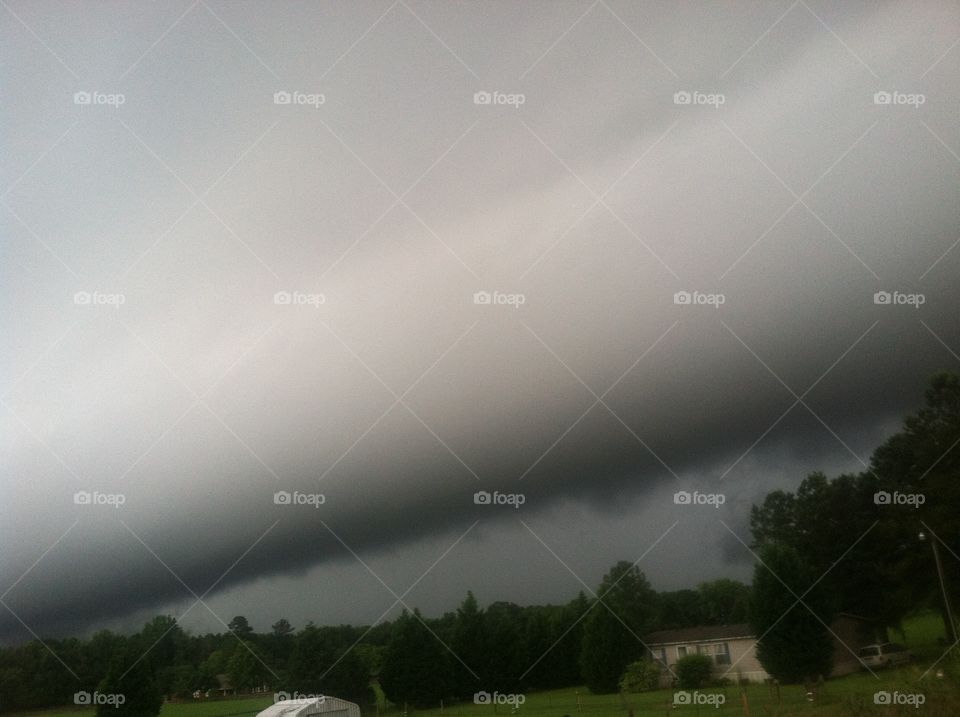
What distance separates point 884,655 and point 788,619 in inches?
26.3

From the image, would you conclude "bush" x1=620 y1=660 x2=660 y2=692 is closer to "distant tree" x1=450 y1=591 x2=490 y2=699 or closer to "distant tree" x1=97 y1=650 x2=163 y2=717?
"distant tree" x1=450 y1=591 x2=490 y2=699

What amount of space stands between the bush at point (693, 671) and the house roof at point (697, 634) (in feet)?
Result: 0.40

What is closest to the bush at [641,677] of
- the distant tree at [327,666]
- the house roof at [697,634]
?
the house roof at [697,634]

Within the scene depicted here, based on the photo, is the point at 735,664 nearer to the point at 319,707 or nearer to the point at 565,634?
the point at 565,634

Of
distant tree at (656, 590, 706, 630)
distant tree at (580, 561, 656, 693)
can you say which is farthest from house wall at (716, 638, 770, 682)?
distant tree at (580, 561, 656, 693)

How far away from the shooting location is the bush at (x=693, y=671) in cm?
542

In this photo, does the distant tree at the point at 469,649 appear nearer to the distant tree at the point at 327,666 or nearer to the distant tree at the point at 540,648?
the distant tree at the point at 540,648

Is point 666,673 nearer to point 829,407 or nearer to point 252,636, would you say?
point 829,407

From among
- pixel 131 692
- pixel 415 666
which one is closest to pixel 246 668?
pixel 131 692

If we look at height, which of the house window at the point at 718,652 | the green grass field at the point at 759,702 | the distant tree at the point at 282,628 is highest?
the distant tree at the point at 282,628

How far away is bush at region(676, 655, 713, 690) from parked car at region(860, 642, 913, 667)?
3.37ft

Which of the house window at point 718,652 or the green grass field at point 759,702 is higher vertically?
the house window at point 718,652

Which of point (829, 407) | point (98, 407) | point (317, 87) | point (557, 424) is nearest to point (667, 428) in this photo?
point (557, 424)

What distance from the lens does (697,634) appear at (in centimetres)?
546
